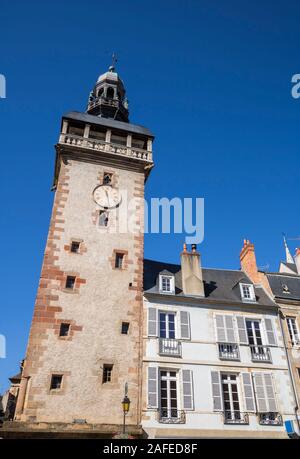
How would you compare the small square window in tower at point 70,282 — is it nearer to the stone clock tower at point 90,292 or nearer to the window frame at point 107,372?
the stone clock tower at point 90,292

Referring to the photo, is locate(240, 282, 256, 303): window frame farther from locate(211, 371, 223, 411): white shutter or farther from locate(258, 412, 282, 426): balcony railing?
locate(258, 412, 282, 426): balcony railing

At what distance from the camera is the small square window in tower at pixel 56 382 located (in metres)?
14.4

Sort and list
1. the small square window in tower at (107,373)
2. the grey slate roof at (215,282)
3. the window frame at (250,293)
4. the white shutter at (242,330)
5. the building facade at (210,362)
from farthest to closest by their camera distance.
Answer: the window frame at (250,293) → the grey slate roof at (215,282) → the white shutter at (242,330) → the small square window in tower at (107,373) → the building facade at (210,362)

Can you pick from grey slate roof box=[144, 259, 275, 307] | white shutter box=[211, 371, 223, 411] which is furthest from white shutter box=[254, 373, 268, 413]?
grey slate roof box=[144, 259, 275, 307]

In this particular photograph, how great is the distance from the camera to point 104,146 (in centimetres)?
2142

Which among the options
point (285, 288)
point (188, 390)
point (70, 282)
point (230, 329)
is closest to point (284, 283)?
point (285, 288)

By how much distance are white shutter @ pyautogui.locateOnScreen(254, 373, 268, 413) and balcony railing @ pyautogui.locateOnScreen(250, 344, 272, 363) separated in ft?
2.42

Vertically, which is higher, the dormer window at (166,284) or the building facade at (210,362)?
the dormer window at (166,284)

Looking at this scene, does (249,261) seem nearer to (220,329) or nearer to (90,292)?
(220,329)

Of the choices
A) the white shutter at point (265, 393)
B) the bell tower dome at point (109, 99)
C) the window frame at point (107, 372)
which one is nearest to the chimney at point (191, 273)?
the white shutter at point (265, 393)

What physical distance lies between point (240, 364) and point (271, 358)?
166 cm

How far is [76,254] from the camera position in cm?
1767

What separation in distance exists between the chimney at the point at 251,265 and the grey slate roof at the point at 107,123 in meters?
9.30
